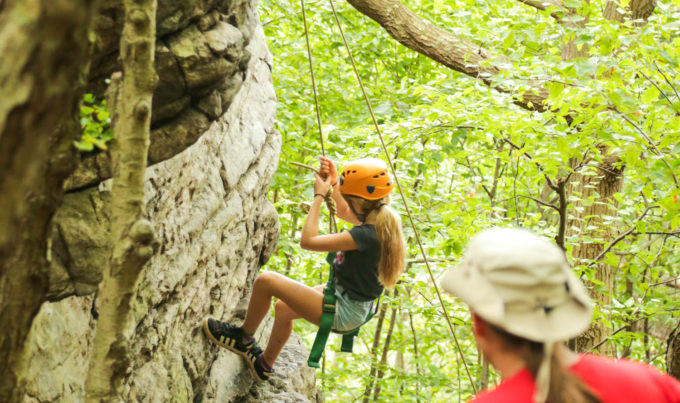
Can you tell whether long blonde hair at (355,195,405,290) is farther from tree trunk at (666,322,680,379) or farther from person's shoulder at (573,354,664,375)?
person's shoulder at (573,354,664,375)

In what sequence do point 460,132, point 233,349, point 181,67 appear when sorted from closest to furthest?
1. point 181,67
2. point 233,349
3. point 460,132

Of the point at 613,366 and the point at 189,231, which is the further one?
the point at 189,231

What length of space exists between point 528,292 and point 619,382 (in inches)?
12.8

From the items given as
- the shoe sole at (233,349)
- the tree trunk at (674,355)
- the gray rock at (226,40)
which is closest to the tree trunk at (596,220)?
the tree trunk at (674,355)

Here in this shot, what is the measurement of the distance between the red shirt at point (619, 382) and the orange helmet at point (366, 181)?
9.38ft

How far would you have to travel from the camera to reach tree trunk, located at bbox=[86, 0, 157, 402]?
6.82ft

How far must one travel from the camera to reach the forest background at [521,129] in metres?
4.67

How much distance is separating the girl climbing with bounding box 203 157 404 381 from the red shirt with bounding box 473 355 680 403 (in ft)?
9.13

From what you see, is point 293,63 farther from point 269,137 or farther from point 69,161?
point 69,161

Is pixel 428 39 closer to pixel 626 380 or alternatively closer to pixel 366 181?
pixel 366 181

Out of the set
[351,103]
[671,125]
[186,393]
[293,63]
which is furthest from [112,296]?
[293,63]

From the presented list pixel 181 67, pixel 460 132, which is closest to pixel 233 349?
pixel 181 67

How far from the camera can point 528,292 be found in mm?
1499

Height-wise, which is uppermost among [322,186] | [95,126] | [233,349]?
[322,186]
